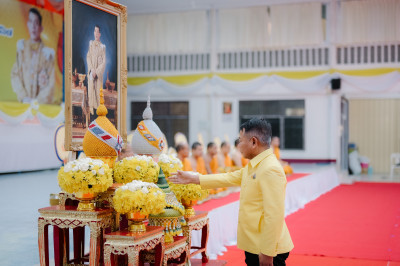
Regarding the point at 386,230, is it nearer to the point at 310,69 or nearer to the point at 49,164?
the point at 310,69

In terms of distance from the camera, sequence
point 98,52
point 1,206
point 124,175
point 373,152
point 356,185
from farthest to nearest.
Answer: point 373,152 < point 356,185 < point 1,206 < point 98,52 < point 124,175

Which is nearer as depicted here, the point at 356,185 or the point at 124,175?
the point at 124,175

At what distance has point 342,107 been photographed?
13.6 metres

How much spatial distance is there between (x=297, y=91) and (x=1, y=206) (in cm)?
892

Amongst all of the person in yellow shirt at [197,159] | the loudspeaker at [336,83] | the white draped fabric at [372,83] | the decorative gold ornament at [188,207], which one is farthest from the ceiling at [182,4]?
the decorative gold ornament at [188,207]

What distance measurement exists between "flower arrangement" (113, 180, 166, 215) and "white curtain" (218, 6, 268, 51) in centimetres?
1166

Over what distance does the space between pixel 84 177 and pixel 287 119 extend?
11.5 meters

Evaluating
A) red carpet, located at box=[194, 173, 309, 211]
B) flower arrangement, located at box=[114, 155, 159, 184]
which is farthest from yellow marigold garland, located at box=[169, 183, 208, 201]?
red carpet, located at box=[194, 173, 309, 211]

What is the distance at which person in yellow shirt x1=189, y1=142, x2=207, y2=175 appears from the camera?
687 cm

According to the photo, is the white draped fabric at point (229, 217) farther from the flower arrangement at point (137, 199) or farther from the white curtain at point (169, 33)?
the white curtain at point (169, 33)

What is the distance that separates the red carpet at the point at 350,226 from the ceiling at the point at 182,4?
634 centimetres

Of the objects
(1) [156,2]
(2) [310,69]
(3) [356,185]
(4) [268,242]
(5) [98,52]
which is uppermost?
(1) [156,2]

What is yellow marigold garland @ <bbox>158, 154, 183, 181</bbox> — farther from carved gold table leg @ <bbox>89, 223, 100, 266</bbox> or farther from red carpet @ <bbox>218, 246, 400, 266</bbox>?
red carpet @ <bbox>218, 246, 400, 266</bbox>

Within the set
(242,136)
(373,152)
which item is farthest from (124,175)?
(373,152)
